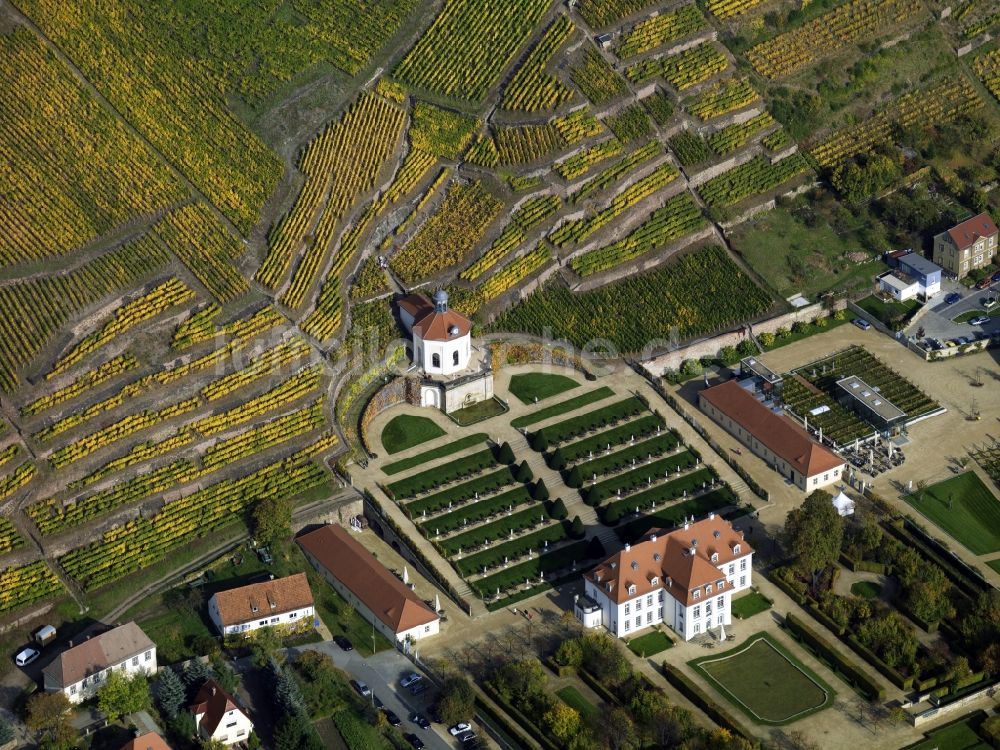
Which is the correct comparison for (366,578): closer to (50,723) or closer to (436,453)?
(436,453)

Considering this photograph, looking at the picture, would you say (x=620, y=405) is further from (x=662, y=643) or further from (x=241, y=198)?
(x=241, y=198)

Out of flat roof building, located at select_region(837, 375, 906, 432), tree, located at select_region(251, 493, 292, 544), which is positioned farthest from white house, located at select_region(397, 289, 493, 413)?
flat roof building, located at select_region(837, 375, 906, 432)

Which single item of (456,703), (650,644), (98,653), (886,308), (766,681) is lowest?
(456,703)

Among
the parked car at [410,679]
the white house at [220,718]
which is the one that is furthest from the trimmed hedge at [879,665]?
the white house at [220,718]

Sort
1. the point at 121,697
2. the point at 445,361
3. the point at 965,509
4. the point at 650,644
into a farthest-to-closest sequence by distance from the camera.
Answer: the point at 445,361 < the point at 965,509 < the point at 650,644 < the point at 121,697

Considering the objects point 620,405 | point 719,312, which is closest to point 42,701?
point 620,405

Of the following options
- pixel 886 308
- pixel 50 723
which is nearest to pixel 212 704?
pixel 50 723

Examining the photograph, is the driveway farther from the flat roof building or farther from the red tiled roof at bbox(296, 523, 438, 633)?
the flat roof building
